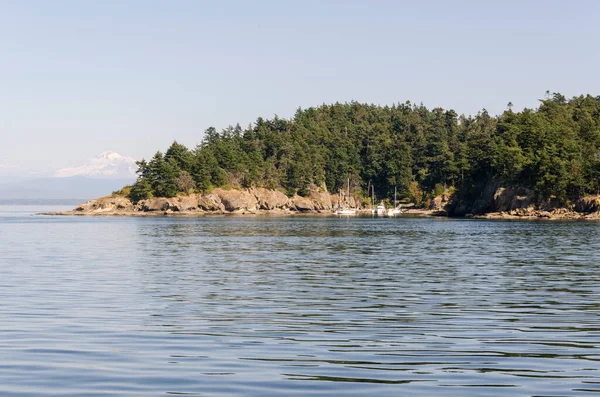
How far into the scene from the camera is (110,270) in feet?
168

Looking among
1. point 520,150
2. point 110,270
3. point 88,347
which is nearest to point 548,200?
point 520,150

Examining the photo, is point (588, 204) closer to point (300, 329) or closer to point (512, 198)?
point (512, 198)

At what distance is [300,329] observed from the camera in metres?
25.8

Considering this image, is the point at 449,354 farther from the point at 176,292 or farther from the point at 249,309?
the point at 176,292

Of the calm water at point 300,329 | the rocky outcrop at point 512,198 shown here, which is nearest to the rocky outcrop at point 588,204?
the rocky outcrop at point 512,198

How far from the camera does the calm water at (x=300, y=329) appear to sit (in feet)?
57.4

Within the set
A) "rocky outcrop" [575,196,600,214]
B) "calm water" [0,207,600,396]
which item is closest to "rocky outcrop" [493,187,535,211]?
"rocky outcrop" [575,196,600,214]

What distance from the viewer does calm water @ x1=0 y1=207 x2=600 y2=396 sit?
17484 mm

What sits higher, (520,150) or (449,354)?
(520,150)

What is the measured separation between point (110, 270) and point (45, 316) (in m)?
22.6

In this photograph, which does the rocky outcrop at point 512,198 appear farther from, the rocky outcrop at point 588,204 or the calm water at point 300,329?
the calm water at point 300,329

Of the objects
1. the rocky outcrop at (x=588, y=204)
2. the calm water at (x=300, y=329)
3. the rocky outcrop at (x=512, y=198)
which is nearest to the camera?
the calm water at (x=300, y=329)

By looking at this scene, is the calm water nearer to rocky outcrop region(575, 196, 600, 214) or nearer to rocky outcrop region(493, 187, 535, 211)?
rocky outcrop region(575, 196, 600, 214)

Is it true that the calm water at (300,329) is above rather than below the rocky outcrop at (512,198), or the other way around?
below
